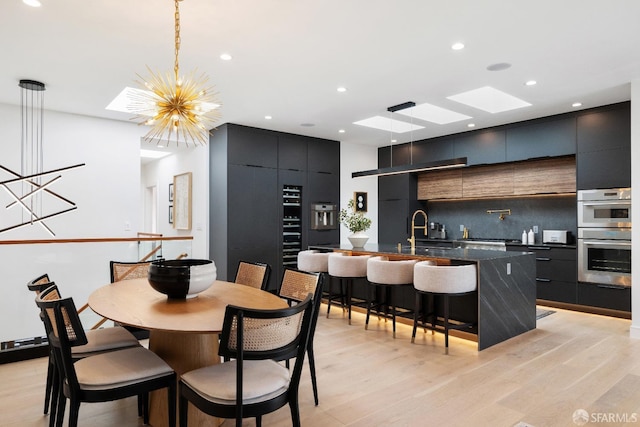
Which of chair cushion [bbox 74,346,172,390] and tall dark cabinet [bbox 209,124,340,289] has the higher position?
tall dark cabinet [bbox 209,124,340,289]

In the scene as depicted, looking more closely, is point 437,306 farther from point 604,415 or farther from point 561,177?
point 561,177

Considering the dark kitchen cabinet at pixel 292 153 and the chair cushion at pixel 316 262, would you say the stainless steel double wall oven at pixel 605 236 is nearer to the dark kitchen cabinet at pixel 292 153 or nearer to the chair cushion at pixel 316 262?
the chair cushion at pixel 316 262

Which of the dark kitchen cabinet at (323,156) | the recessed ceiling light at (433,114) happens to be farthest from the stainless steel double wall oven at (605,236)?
the dark kitchen cabinet at (323,156)

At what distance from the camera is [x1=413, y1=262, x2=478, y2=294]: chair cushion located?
12.1ft

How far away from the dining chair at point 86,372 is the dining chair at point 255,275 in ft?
3.82

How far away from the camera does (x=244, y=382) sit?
186 centimetres

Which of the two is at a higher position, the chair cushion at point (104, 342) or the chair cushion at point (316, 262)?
the chair cushion at point (316, 262)

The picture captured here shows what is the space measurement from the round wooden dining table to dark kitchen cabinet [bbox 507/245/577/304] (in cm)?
460

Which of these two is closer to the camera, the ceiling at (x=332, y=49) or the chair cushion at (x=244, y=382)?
the chair cushion at (x=244, y=382)

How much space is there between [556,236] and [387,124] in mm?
2904

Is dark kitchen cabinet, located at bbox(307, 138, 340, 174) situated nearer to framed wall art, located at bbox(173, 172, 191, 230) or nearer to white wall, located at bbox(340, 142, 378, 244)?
white wall, located at bbox(340, 142, 378, 244)

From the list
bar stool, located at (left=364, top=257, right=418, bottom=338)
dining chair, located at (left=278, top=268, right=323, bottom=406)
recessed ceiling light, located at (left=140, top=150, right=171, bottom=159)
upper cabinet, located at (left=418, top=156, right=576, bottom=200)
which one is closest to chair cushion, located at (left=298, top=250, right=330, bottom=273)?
bar stool, located at (left=364, top=257, right=418, bottom=338)

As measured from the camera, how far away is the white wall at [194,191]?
6.57m

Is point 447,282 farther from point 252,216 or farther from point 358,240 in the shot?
point 252,216
